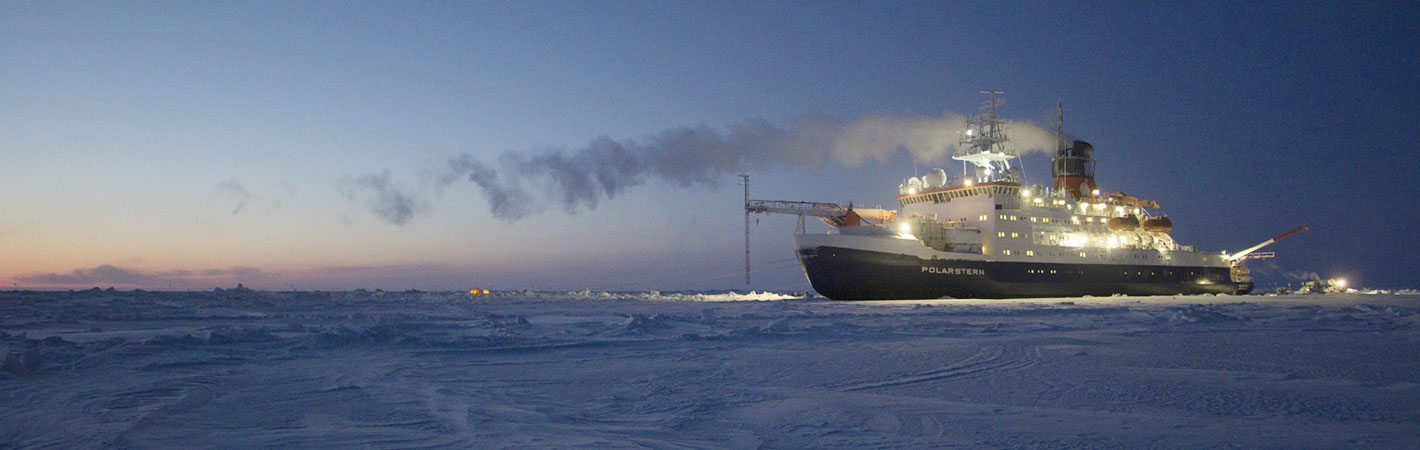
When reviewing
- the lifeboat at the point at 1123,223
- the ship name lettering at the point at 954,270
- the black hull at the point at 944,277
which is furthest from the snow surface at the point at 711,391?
the lifeboat at the point at 1123,223

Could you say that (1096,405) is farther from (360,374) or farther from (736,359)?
(360,374)

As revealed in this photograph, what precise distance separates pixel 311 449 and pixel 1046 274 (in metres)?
45.3

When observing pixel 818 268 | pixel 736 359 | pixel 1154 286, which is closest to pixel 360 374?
pixel 736 359

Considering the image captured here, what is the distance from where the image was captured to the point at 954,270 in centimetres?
4116

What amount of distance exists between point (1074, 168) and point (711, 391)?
178 feet

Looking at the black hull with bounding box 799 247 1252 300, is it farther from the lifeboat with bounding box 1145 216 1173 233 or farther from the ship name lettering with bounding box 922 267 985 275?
the lifeboat with bounding box 1145 216 1173 233

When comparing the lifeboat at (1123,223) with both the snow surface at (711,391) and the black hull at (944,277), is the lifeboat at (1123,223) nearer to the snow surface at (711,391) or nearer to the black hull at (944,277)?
the black hull at (944,277)

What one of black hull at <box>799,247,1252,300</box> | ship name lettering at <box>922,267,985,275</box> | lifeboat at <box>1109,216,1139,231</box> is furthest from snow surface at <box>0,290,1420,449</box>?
lifeboat at <box>1109,216,1139,231</box>

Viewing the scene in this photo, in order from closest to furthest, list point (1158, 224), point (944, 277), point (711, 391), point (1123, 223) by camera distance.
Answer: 1. point (711, 391)
2. point (944, 277)
3. point (1123, 223)
4. point (1158, 224)

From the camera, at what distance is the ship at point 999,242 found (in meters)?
40.1

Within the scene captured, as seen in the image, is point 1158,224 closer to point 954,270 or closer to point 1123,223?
point 1123,223

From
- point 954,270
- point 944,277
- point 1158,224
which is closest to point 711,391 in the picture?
point 944,277

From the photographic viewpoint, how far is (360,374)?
9.77 meters

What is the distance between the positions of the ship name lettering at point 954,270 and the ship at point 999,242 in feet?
0.21
